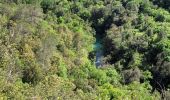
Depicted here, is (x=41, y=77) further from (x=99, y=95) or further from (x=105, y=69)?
(x=105, y=69)

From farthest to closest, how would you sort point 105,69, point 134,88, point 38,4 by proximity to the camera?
point 38,4 < point 105,69 < point 134,88

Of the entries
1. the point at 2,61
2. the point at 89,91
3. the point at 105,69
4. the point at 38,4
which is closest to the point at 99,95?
the point at 89,91

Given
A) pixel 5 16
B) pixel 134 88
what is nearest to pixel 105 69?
pixel 134 88

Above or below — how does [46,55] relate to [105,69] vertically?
above

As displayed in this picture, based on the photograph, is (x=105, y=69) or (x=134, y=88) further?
(x=105, y=69)

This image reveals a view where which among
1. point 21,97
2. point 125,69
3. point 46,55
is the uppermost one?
point 21,97

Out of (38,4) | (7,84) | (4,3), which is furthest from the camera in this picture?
(38,4)

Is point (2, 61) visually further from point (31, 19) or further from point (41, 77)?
point (31, 19)
